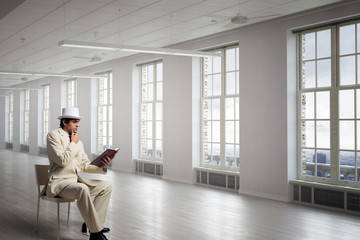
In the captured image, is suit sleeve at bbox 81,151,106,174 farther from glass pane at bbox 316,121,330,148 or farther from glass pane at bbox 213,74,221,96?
glass pane at bbox 213,74,221,96

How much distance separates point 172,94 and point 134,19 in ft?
10.2

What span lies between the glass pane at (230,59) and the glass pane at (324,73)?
228 centimetres

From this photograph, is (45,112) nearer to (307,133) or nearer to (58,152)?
(307,133)

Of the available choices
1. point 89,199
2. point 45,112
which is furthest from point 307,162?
point 45,112

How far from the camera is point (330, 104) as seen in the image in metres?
7.29

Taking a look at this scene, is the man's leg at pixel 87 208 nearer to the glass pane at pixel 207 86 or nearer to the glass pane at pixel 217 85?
the glass pane at pixel 217 85

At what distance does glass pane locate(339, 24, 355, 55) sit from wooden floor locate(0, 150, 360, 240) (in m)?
2.81

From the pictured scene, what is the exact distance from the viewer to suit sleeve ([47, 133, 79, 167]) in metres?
4.74

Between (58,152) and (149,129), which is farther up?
(149,129)

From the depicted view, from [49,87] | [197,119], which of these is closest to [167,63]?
[197,119]

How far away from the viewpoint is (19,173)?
11.9 metres

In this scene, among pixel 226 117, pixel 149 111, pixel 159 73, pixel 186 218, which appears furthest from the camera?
pixel 149 111

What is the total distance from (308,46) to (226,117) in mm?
2647

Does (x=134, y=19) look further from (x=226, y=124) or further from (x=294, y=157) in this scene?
(x=294, y=157)
